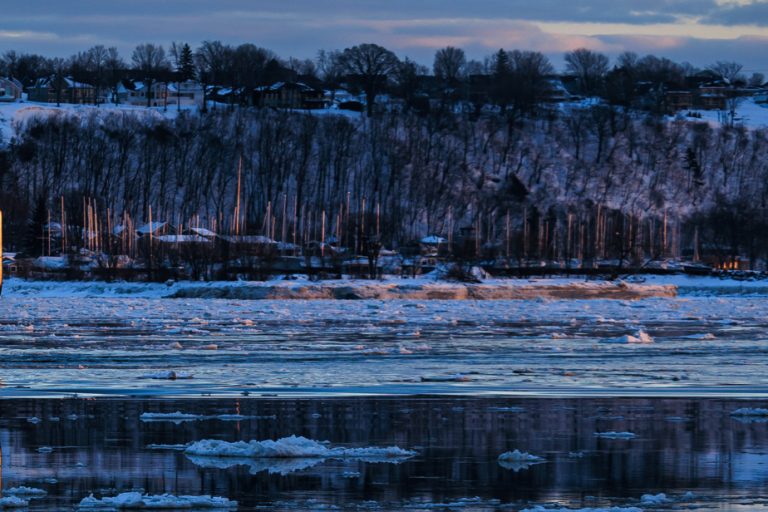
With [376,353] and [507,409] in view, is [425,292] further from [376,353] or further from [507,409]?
[507,409]

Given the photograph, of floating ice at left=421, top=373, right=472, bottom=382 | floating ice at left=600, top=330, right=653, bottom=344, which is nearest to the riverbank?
floating ice at left=600, top=330, right=653, bottom=344

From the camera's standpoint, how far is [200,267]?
86500mm

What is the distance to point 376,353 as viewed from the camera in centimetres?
2828

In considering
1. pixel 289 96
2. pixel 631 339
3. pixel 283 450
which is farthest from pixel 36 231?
pixel 283 450

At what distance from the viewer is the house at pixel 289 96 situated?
191 meters

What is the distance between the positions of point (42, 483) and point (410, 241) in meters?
125

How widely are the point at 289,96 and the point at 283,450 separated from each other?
17992 cm

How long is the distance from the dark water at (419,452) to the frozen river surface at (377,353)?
6.66 ft

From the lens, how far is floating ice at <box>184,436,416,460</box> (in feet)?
44.9

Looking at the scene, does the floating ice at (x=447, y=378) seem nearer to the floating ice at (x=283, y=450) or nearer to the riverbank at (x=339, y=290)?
the floating ice at (x=283, y=450)

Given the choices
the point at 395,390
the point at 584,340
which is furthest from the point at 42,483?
the point at 584,340

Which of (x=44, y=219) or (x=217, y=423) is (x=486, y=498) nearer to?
(x=217, y=423)

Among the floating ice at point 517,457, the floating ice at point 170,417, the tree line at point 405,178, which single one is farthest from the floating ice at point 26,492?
the tree line at point 405,178

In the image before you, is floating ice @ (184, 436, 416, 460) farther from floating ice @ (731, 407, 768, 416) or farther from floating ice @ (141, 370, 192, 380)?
floating ice @ (141, 370, 192, 380)
